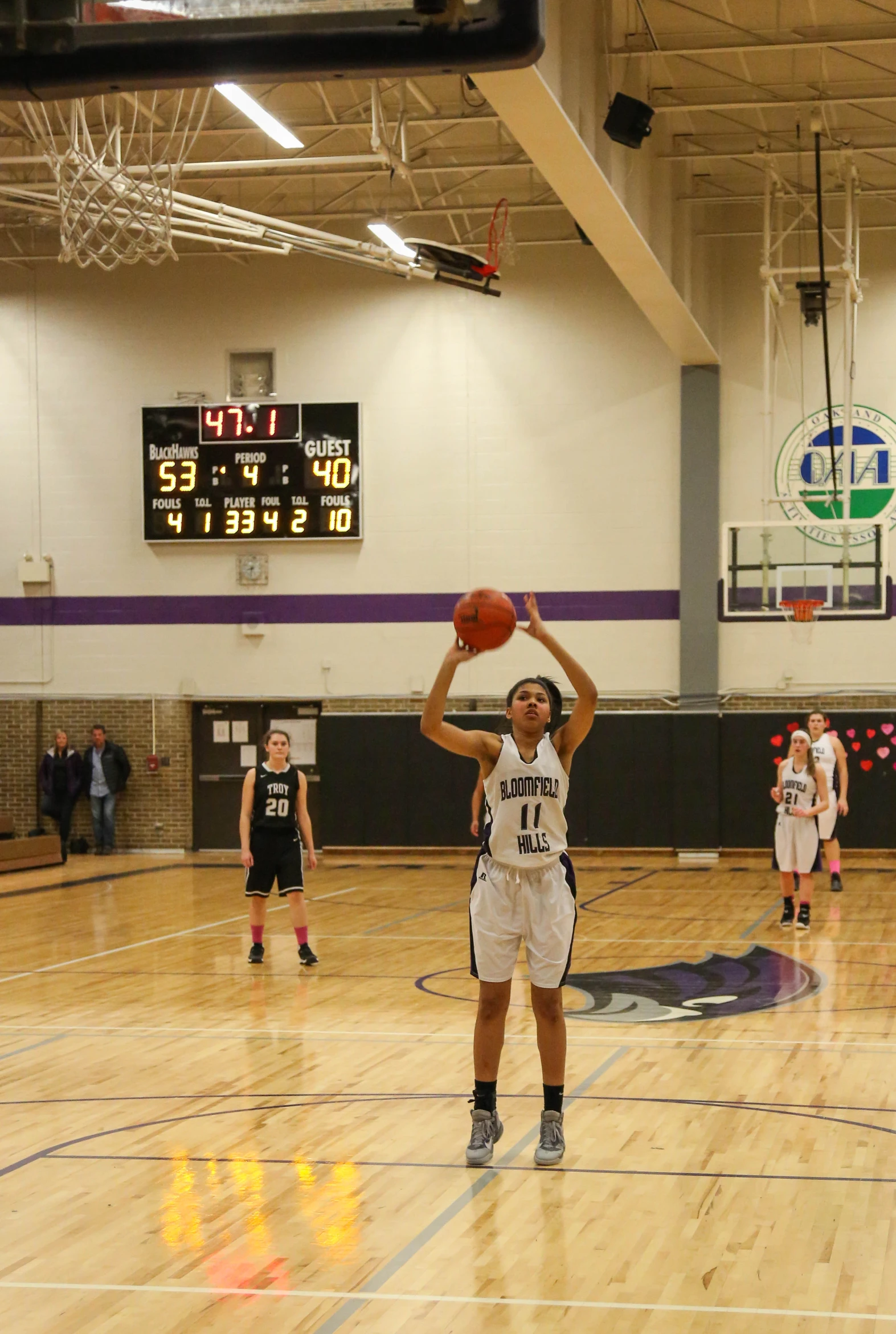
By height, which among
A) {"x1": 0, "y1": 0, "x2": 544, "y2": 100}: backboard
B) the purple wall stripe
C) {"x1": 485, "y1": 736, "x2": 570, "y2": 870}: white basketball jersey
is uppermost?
{"x1": 0, "y1": 0, "x2": 544, "y2": 100}: backboard

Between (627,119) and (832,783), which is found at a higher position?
(627,119)

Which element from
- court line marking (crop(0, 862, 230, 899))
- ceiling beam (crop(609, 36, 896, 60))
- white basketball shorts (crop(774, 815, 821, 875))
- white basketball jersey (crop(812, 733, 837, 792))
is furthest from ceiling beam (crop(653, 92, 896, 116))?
court line marking (crop(0, 862, 230, 899))

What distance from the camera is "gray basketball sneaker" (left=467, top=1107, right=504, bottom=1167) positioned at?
18.3 ft

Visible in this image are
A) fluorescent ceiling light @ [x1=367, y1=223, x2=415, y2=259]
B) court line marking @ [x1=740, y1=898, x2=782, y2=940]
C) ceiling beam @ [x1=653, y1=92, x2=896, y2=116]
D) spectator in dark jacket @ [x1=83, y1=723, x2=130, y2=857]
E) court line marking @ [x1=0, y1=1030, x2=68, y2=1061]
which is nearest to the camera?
court line marking @ [x1=0, y1=1030, x2=68, y2=1061]

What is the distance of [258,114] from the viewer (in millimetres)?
12406

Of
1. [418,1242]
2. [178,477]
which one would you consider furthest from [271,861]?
[178,477]

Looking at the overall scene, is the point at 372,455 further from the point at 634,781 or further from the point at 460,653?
the point at 460,653

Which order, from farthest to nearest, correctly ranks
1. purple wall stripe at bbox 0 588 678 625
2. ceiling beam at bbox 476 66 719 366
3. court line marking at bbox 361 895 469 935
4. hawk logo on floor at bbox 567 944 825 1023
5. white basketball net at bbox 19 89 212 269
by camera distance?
1. purple wall stripe at bbox 0 588 678 625
2. court line marking at bbox 361 895 469 935
3. white basketball net at bbox 19 89 212 269
4. ceiling beam at bbox 476 66 719 366
5. hawk logo on floor at bbox 567 944 825 1023

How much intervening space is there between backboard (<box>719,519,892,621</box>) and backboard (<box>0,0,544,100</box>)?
11075 mm

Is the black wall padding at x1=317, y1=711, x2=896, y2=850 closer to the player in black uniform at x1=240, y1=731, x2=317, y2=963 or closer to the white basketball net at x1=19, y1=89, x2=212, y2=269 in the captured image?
the player in black uniform at x1=240, y1=731, x2=317, y2=963

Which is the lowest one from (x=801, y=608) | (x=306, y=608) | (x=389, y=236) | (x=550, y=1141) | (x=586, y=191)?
(x=550, y=1141)

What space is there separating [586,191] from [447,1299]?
944 cm

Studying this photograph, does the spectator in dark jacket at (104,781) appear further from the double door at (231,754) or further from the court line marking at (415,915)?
the court line marking at (415,915)

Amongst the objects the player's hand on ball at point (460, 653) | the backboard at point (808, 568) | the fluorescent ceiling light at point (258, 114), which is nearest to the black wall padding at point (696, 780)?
the backboard at point (808, 568)
